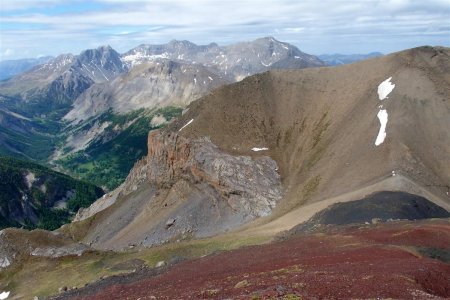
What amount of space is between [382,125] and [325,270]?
8721 centimetres

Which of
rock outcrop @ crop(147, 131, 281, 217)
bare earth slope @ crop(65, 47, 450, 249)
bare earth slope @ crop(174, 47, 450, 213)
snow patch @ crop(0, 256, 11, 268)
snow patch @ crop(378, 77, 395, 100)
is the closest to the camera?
snow patch @ crop(0, 256, 11, 268)

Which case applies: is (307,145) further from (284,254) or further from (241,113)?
(284,254)

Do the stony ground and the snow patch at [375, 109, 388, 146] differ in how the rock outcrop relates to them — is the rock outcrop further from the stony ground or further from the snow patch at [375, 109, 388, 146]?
the stony ground

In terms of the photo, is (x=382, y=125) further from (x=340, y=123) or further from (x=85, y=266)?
(x=85, y=266)

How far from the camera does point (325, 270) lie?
4628 centimetres

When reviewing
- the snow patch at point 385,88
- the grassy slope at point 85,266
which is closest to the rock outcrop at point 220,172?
the grassy slope at point 85,266

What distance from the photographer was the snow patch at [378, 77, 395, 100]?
136000 mm

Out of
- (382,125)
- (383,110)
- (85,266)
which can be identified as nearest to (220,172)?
(382,125)

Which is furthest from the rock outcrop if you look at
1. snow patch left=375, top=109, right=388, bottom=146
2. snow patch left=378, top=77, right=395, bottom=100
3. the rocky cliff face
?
snow patch left=378, top=77, right=395, bottom=100

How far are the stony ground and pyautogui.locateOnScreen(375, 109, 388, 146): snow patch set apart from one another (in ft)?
151

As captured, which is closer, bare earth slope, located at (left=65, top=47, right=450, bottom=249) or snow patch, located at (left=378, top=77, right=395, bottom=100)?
bare earth slope, located at (left=65, top=47, right=450, bottom=249)

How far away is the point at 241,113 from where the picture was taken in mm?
156875

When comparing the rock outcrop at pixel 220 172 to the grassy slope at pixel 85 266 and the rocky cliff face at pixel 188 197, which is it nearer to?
the rocky cliff face at pixel 188 197

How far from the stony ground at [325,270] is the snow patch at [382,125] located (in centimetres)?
4594
